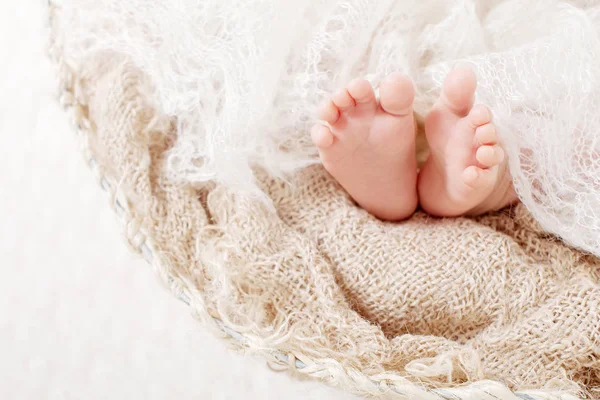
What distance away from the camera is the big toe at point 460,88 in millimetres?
668

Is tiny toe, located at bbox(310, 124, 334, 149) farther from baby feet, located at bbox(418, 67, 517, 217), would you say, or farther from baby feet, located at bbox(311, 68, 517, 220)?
baby feet, located at bbox(418, 67, 517, 217)

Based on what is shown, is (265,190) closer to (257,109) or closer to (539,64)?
(257,109)

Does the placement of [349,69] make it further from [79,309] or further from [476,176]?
[79,309]

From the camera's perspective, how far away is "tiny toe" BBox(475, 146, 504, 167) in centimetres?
67

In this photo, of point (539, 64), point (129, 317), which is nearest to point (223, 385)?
point (129, 317)

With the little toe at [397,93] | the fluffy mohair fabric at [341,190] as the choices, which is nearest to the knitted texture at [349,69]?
the fluffy mohair fabric at [341,190]

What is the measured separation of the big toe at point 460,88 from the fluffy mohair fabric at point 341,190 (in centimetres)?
8

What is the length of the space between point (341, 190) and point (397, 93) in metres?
0.19

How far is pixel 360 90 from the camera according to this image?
2.24ft

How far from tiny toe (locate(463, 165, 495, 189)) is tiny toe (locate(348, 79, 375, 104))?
13 centimetres

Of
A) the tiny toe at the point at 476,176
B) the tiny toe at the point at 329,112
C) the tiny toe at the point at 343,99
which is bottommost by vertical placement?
the tiny toe at the point at 476,176

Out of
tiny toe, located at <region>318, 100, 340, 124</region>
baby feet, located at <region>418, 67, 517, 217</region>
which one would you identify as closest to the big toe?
baby feet, located at <region>418, 67, 517, 217</region>

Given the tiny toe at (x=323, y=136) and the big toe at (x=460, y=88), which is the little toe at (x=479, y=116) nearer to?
the big toe at (x=460, y=88)

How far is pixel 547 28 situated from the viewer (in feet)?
2.60
